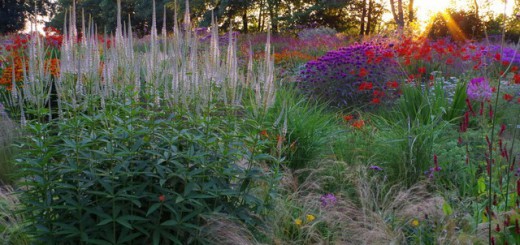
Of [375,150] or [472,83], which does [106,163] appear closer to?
[375,150]

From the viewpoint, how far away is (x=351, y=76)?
8.28m

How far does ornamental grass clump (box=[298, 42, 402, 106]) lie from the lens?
8.28 metres

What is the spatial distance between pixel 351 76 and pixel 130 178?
18.3 feet

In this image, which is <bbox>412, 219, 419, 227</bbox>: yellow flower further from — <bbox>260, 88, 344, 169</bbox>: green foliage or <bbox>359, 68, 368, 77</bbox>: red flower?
<bbox>359, 68, 368, 77</bbox>: red flower

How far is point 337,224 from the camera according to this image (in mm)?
4082

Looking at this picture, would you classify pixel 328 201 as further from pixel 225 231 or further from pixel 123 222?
pixel 123 222

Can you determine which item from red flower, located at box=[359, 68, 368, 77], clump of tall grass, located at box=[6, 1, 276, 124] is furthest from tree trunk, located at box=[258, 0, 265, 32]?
clump of tall grass, located at box=[6, 1, 276, 124]

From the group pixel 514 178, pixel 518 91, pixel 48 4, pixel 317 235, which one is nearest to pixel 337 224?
pixel 317 235

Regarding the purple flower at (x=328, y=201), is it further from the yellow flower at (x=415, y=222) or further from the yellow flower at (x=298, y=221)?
the yellow flower at (x=415, y=222)

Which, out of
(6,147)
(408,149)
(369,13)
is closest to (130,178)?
(408,149)

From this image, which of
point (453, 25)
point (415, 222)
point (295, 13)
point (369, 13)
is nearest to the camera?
point (415, 222)

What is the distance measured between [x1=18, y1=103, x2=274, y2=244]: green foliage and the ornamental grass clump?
505cm

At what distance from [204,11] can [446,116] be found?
86.7 ft

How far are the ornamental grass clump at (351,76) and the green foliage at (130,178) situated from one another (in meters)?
5.05
